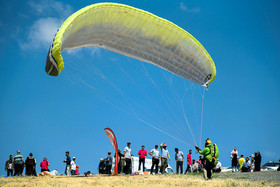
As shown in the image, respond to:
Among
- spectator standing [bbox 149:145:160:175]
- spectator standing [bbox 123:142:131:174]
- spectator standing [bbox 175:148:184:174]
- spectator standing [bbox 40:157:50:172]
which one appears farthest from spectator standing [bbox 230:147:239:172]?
spectator standing [bbox 40:157:50:172]

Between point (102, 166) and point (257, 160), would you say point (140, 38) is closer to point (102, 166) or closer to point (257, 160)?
point (102, 166)

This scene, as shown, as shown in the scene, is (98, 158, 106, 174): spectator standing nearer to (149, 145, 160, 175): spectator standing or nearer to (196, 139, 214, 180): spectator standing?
(149, 145, 160, 175): spectator standing

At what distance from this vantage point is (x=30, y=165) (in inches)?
614

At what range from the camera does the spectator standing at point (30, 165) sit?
15539 millimetres

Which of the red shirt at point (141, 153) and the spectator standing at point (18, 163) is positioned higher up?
the red shirt at point (141, 153)

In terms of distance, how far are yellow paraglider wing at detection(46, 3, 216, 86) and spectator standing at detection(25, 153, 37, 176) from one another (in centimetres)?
707

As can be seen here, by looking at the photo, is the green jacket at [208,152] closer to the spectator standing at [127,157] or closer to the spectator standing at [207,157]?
the spectator standing at [207,157]

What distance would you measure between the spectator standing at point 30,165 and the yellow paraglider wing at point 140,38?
7.07 meters

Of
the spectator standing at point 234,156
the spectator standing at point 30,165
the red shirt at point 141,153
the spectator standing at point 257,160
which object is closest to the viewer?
the spectator standing at point 30,165

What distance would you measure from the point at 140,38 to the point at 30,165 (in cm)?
844

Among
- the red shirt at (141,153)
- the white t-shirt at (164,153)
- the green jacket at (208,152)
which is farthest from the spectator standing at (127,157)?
the green jacket at (208,152)

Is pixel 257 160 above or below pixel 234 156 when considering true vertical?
below

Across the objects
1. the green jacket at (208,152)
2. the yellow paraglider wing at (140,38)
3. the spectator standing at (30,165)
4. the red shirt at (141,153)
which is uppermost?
the yellow paraglider wing at (140,38)

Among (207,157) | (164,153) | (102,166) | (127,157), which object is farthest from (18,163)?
(207,157)
